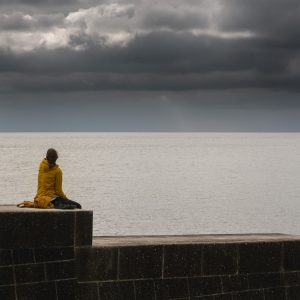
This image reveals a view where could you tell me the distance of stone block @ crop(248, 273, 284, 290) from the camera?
37.9 ft

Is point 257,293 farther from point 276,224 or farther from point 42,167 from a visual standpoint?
point 276,224

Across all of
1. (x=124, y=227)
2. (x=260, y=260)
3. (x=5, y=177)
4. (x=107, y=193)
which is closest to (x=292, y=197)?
(x=107, y=193)

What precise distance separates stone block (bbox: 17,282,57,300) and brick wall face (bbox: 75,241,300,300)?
46cm

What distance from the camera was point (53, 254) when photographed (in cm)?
1023

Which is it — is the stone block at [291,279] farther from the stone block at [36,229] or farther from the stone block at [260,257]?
the stone block at [36,229]

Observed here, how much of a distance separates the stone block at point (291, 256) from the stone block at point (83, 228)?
3331 millimetres

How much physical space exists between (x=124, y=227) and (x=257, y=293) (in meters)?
32.0

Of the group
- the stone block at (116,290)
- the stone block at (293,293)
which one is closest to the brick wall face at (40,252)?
the stone block at (116,290)

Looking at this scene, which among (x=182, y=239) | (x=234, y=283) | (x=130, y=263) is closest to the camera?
(x=130, y=263)

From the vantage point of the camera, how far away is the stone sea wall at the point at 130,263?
10039 mm

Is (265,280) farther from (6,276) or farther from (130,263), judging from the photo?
(6,276)

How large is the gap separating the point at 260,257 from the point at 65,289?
10.7ft

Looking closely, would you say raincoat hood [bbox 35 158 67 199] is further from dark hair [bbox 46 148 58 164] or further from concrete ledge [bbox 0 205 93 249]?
concrete ledge [bbox 0 205 93 249]

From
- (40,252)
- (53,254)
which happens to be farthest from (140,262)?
(40,252)
